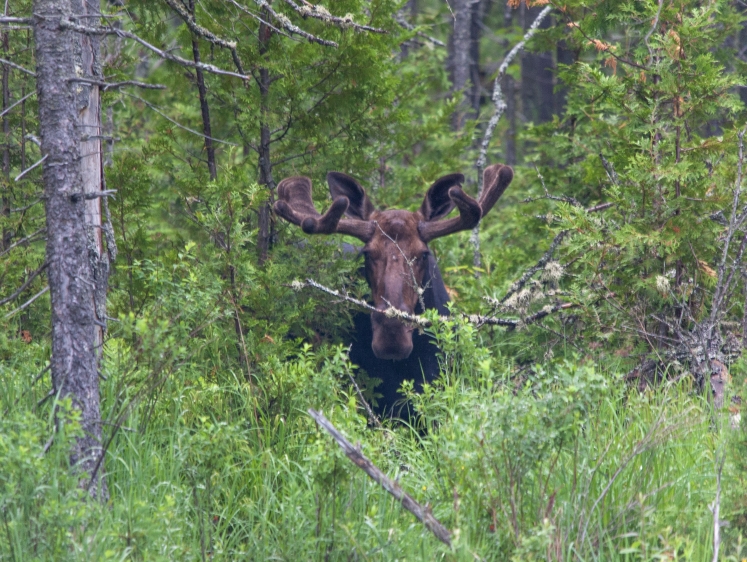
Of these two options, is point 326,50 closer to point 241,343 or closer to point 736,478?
point 241,343

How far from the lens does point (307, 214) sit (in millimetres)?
7215

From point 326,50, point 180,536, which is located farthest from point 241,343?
point 326,50

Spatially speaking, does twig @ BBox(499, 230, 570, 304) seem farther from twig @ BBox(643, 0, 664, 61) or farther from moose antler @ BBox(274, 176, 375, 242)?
twig @ BBox(643, 0, 664, 61)

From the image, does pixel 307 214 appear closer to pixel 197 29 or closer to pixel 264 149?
pixel 264 149

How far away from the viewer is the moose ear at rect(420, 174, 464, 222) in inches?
307

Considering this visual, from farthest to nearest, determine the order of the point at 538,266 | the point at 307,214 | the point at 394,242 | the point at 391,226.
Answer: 1. the point at 538,266
2. the point at 391,226
3. the point at 307,214
4. the point at 394,242

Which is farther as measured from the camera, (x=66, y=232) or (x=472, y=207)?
(x=472, y=207)

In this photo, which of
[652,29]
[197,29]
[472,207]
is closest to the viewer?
[197,29]

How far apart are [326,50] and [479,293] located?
2.72 meters

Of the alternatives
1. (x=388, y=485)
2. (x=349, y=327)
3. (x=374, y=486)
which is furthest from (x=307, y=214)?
(x=388, y=485)

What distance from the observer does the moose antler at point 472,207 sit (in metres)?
7.11

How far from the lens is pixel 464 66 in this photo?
16125 millimetres

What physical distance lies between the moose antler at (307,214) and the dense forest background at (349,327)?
21 cm

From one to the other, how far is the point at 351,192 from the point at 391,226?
1.82 ft
